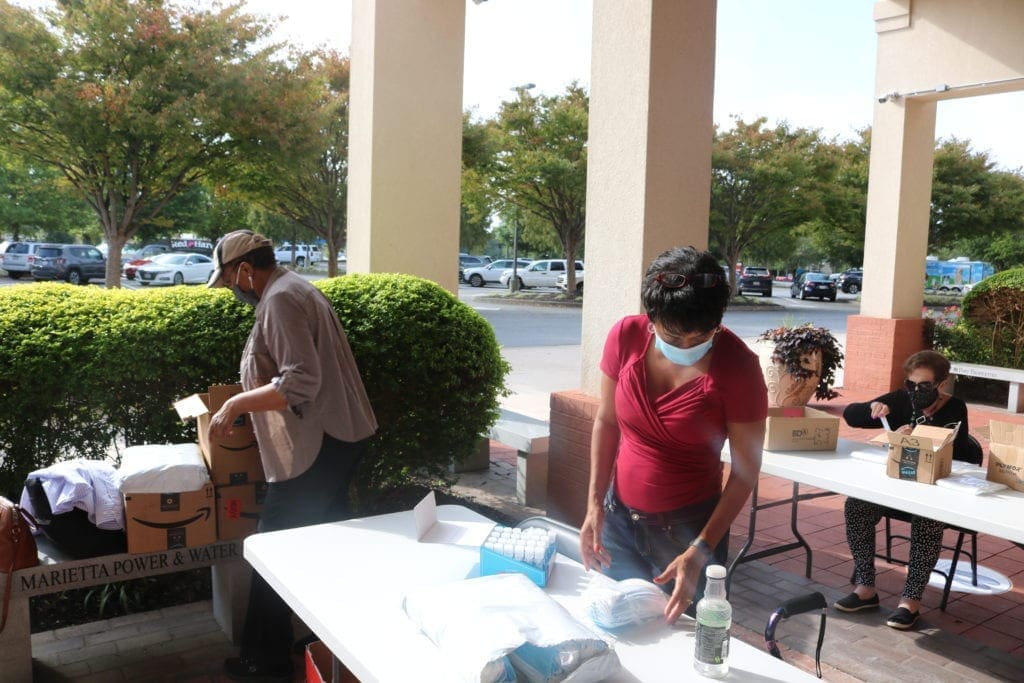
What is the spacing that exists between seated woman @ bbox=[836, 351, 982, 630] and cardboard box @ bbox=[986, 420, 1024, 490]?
38cm

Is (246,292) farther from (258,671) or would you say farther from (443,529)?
(258,671)

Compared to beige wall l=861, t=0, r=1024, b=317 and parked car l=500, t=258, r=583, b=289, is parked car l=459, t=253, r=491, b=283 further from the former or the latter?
beige wall l=861, t=0, r=1024, b=317

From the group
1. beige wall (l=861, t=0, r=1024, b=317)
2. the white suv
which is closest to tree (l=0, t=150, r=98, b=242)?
the white suv

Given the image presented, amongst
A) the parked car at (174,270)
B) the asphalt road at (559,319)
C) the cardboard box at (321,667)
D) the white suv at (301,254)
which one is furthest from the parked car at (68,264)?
the cardboard box at (321,667)

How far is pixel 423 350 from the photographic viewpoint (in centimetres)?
462

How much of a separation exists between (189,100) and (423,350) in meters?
11.8

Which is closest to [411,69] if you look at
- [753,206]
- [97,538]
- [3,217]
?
[97,538]

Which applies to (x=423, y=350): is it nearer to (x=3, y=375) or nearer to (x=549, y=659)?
(x=3, y=375)

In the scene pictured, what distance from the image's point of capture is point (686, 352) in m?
2.39

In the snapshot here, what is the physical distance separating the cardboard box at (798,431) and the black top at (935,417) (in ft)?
0.40

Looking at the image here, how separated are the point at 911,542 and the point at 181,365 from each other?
146 inches

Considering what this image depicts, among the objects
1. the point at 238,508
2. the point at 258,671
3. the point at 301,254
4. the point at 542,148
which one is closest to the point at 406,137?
the point at 238,508

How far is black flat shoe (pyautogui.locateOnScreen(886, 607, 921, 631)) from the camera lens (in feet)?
13.1

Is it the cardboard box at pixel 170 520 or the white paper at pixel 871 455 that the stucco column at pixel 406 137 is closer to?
the cardboard box at pixel 170 520
